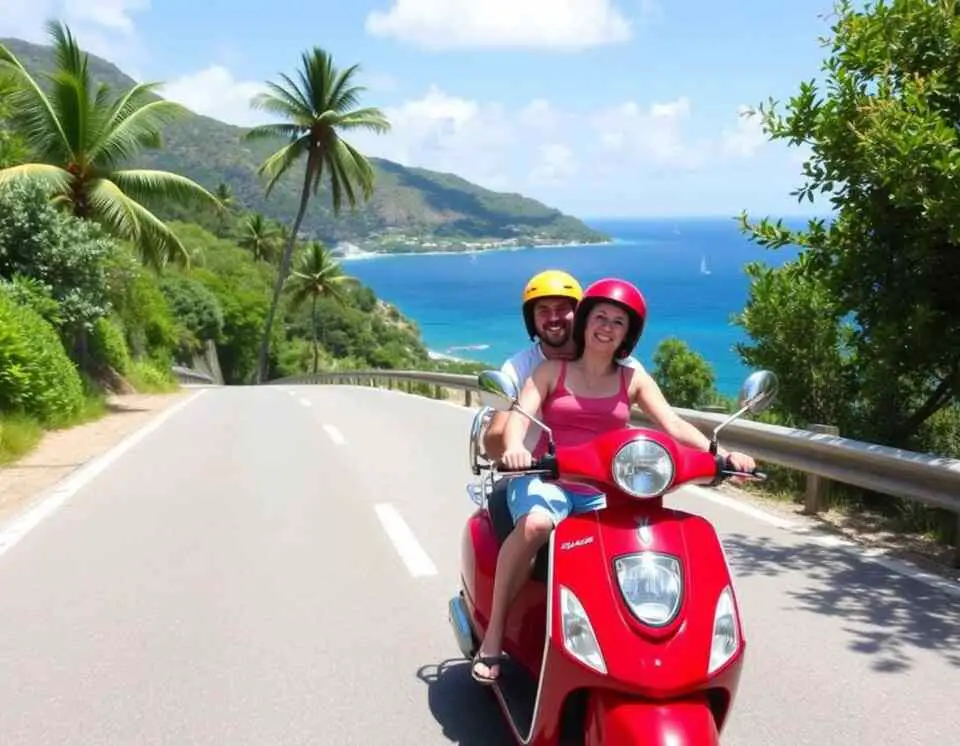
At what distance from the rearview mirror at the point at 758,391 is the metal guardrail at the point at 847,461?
2.91 metres

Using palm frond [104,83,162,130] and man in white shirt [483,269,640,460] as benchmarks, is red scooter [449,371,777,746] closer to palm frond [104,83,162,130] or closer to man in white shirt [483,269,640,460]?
Answer: man in white shirt [483,269,640,460]

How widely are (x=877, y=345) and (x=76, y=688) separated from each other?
6.17 metres

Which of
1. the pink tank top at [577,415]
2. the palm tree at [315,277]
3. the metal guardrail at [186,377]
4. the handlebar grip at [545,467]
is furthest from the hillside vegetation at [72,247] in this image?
the palm tree at [315,277]

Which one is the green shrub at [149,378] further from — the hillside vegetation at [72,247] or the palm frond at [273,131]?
the palm frond at [273,131]

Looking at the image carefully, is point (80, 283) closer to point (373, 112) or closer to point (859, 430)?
point (859, 430)

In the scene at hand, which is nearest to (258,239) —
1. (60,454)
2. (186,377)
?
(186,377)

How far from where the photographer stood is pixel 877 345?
7.87 meters

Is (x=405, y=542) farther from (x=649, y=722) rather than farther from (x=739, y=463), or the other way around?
(x=649, y=722)

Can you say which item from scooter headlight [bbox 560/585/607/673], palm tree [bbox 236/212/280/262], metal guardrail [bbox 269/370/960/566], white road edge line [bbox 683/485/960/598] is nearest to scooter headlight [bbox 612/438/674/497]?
scooter headlight [bbox 560/585/607/673]

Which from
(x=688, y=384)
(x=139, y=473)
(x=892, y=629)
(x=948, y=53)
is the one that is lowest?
(x=688, y=384)

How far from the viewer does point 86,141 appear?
68.0 feet

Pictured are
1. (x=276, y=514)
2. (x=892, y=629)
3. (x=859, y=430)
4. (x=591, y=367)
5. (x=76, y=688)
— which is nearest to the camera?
(x=591, y=367)

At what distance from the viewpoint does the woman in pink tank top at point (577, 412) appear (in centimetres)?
364

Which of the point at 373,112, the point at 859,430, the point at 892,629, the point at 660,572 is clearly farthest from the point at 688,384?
the point at 660,572
